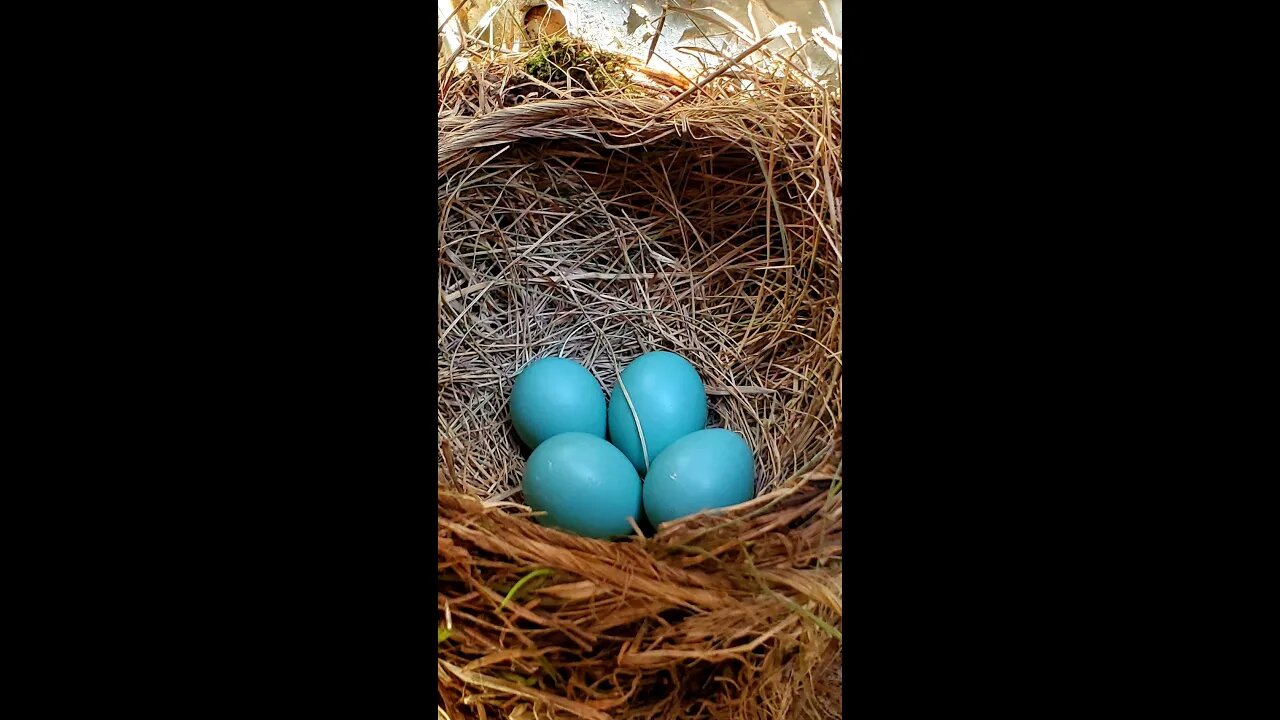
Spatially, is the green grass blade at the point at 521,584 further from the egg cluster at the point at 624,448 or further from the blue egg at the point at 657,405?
the blue egg at the point at 657,405

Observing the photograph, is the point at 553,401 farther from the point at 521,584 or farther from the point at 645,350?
the point at 521,584

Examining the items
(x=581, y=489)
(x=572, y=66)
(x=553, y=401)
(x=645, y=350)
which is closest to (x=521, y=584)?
(x=581, y=489)

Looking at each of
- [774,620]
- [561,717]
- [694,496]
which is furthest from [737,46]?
[561,717]

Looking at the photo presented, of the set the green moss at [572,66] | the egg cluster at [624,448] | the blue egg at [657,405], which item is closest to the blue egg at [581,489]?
the egg cluster at [624,448]

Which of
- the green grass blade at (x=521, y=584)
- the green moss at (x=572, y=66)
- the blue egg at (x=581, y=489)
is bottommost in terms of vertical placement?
the green grass blade at (x=521, y=584)

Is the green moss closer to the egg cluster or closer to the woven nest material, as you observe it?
the woven nest material

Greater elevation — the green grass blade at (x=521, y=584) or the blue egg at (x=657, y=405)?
the blue egg at (x=657, y=405)
